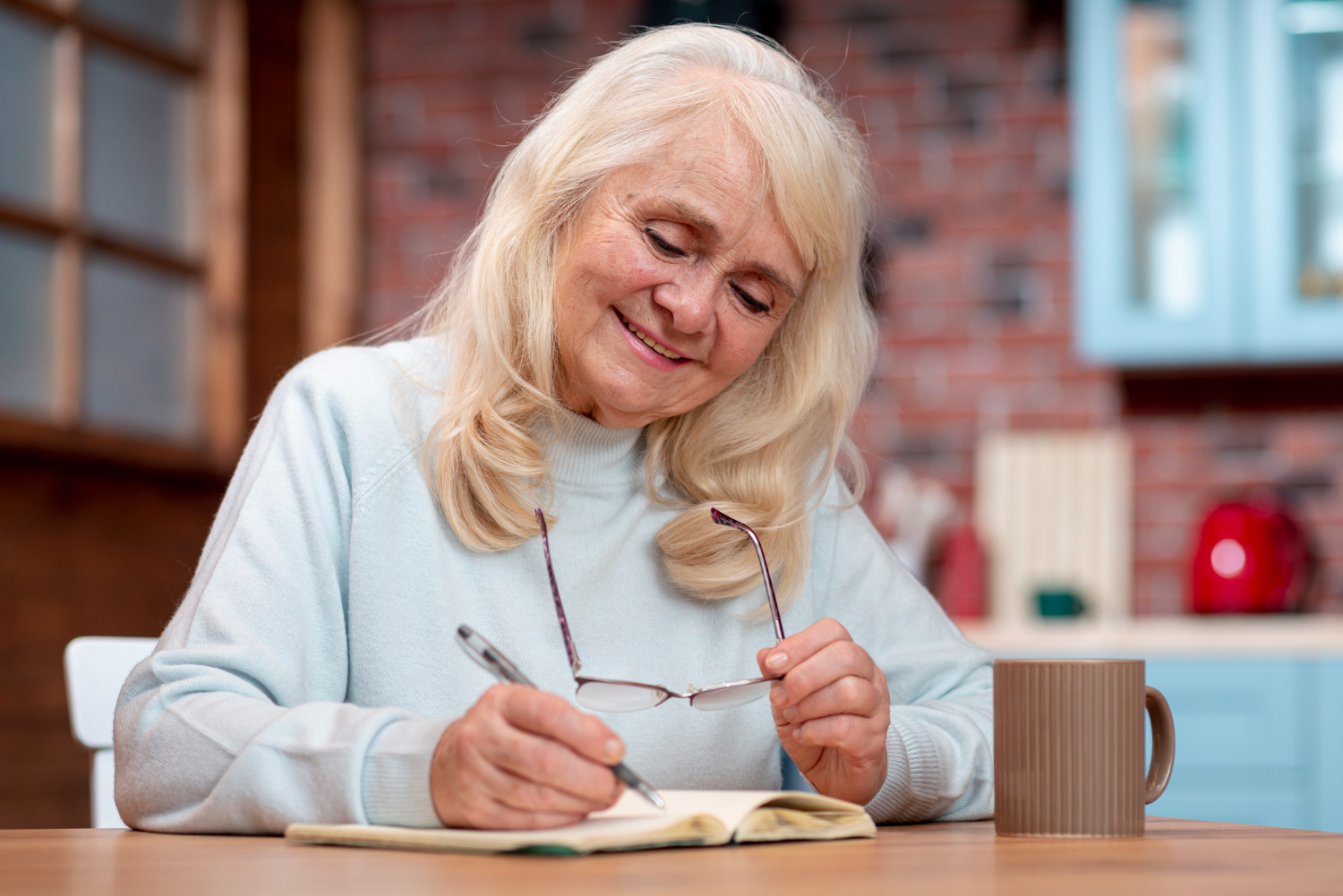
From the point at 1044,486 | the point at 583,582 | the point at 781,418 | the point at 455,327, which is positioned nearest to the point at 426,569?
the point at 583,582

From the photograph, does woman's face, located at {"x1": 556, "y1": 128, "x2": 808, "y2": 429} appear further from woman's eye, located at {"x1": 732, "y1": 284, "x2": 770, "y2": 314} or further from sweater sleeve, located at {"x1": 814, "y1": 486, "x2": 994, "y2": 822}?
sweater sleeve, located at {"x1": 814, "y1": 486, "x2": 994, "y2": 822}

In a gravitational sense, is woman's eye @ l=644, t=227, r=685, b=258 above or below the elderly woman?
above

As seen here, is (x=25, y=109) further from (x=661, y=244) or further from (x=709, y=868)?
(x=709, y=868)

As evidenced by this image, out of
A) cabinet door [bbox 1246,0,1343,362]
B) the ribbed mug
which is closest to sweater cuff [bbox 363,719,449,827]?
the ribbed mug

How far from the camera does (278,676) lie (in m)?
1.20

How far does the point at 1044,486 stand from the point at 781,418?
2.17 metres

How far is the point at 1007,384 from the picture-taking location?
3.70 m

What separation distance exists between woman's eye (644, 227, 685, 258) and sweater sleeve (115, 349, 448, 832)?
295 millimetres

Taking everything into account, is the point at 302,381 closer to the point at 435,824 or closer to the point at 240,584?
the point at 240,584

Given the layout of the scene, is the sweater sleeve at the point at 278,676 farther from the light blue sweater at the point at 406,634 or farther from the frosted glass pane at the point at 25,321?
the frosted glass pane at the point at 25,321

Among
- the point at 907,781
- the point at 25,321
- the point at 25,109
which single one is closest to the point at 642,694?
the point at 907,781

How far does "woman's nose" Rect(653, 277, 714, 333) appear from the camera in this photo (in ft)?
4.54

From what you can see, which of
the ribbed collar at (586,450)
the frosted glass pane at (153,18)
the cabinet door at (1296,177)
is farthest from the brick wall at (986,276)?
the ribbed collar at (586,450)

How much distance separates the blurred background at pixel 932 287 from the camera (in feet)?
10.1
